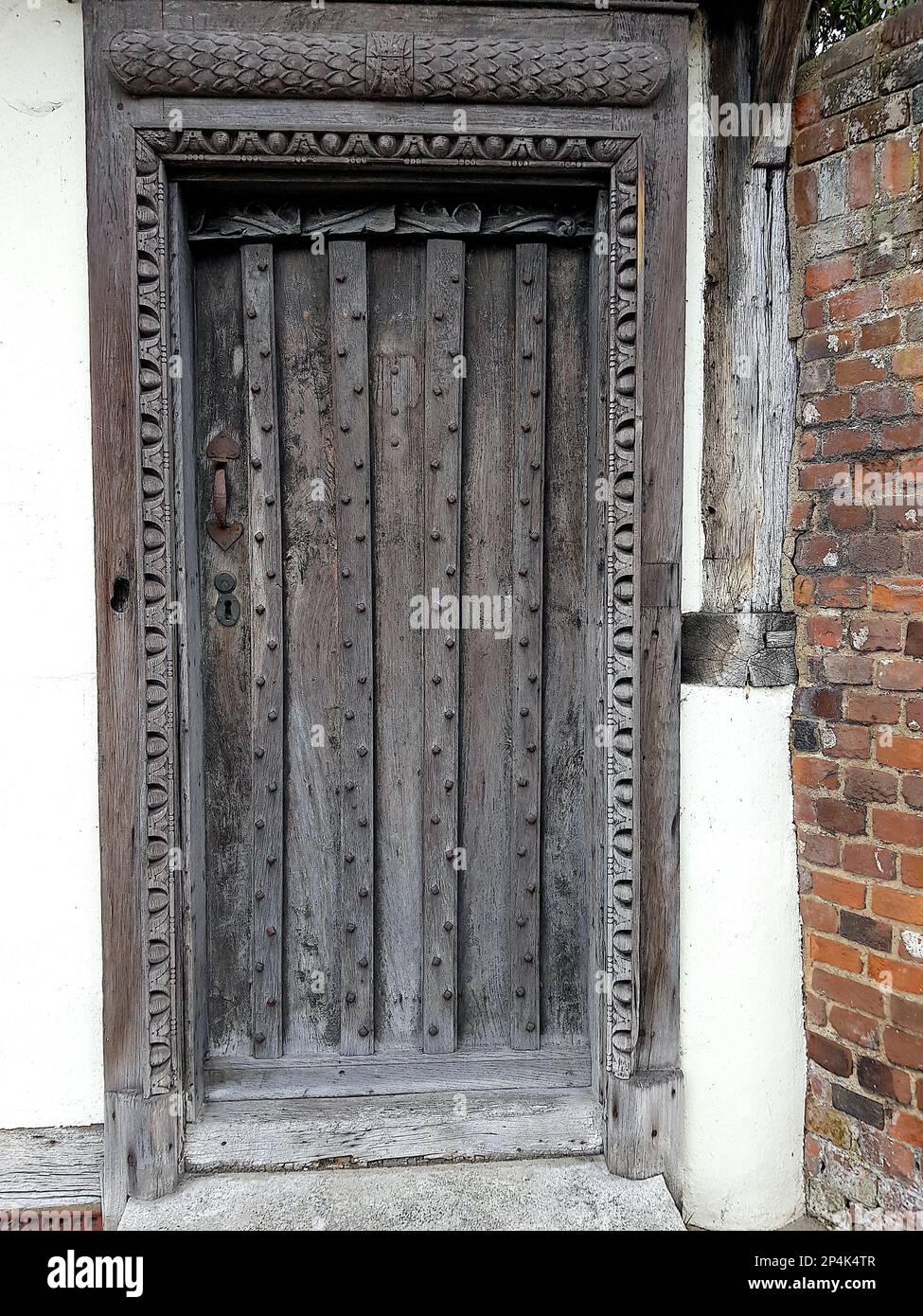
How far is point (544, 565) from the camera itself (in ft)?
6.99

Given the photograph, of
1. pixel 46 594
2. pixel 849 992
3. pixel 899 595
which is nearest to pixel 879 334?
pixel 899 595

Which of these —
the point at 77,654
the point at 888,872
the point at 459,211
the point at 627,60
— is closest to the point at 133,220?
the point at 459,211

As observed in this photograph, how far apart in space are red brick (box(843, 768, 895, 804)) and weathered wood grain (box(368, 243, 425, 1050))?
3.48ft

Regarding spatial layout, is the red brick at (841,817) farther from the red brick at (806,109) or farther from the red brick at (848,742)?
the red brick at (806,109)

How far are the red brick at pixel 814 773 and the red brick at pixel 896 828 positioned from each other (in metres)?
0.12

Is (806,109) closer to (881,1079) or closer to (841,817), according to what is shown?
(841,817)

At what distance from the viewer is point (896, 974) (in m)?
1.84

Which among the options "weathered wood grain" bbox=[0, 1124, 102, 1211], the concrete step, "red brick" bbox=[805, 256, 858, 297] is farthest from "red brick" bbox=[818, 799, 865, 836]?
"weathered wood grain" bbox=[0, 1124, 102, 1211]

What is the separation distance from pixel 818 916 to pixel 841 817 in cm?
26

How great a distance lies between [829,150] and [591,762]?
1564 millimetres

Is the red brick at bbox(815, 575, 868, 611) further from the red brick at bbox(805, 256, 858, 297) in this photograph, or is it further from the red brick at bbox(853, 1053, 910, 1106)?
the red brick at bbox(853, 1053, 910, 1106)

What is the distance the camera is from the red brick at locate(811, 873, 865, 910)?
6.25 ft

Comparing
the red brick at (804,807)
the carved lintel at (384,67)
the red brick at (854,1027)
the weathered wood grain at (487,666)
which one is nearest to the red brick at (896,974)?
the red brick at (854,1027)

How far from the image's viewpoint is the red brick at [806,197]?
191cm
